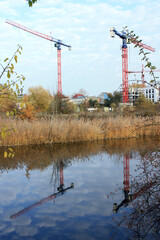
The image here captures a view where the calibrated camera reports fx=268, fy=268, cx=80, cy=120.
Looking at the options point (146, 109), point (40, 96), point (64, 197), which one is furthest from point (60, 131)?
point (40, 96)

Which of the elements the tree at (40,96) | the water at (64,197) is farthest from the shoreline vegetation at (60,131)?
the tree at (40,96)

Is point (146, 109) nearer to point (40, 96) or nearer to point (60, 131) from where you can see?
point (60, 131)

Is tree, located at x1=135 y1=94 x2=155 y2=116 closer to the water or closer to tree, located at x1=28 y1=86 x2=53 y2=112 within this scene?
the water

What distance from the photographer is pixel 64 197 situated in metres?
4.79

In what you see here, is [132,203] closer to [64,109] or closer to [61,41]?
[64,109]

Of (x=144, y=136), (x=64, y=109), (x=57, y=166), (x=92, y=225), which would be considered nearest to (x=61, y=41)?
(x=64, y=109)

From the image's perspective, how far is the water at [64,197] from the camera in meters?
3.54

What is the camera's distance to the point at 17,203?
4559 millimetres

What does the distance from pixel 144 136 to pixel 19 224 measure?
10.9 meters

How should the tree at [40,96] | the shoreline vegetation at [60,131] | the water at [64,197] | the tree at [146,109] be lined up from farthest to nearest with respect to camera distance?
the tree at [40,96], the shoreline vegetation at [60,131], the tree at [146,109], the water at [64,197]

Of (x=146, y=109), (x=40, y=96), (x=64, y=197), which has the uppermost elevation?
(x=40, y=96)

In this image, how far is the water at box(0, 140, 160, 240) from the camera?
11.6ft

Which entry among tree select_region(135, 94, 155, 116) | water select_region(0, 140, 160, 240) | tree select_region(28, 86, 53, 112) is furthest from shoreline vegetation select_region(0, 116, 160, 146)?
tree select_region(28, 86, 53, 112)

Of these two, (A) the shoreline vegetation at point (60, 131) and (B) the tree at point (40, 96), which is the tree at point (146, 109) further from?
(B) the tree at point (40, 96)
